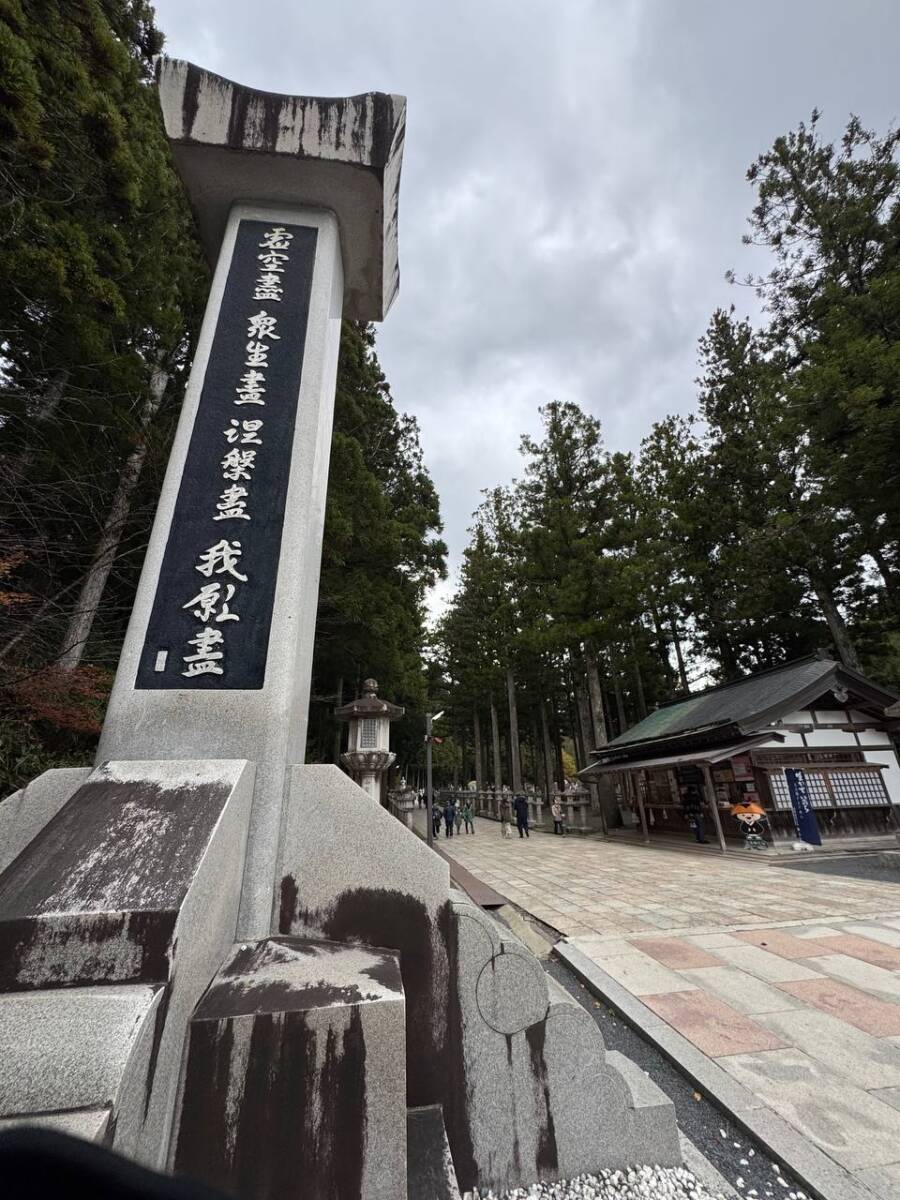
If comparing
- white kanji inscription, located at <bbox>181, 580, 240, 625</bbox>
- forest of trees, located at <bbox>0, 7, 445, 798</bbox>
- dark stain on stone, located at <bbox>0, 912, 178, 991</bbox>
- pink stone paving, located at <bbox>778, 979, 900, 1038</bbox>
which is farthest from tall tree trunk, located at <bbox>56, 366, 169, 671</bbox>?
pink stone paving, located at <bbox>778, 979, 900, 1038</bbox>

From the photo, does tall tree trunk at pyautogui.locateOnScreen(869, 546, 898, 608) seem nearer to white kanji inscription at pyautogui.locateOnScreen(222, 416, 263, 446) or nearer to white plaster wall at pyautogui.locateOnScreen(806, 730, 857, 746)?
white plaster wall at pyautogui.locateOnScreen(806, 730, 857, 746)

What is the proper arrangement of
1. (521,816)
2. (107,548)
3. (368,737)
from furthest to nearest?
(521,816)
(368,737)
(107,548)

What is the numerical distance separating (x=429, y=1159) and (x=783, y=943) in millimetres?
4594

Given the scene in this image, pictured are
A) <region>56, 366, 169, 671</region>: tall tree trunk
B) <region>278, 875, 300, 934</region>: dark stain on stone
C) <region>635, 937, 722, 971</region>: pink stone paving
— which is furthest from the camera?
<region>56, 366, 169, 671</region>: tall tree trunk

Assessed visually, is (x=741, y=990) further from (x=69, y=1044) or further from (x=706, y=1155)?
(x=69, y=1044)

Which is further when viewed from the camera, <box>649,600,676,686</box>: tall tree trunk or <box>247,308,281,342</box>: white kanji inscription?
<box>649,600,676,686</box>: tall tree trunk

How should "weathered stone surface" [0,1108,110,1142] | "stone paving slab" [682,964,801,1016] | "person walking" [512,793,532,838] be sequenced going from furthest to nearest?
"person walking" [512,793,532,838] → "stone paving slab" [682,964,801,1016] → "weathered stone surface" [0,1108,110,1142]

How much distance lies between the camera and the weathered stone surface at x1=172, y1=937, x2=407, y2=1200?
169 centimetres

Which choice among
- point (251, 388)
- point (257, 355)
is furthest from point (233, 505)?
point (257, 355)

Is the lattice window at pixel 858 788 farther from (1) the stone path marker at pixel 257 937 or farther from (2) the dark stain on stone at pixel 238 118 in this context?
(2) the dark stain on stone at pixel 238 118

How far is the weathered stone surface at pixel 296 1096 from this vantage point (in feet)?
5.54

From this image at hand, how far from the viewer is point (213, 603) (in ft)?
10.3

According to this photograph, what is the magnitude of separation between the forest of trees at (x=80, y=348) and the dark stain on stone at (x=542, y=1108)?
5637 mm

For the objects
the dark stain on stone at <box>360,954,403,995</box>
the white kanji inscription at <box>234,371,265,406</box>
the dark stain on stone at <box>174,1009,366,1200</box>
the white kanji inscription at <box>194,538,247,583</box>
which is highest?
the white kanji inscription at <box>234,371,265,406</box>
